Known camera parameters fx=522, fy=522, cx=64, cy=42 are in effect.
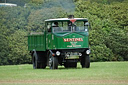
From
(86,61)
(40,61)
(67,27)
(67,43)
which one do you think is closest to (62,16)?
(40,61)

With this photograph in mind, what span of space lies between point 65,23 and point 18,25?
51778 millimetres

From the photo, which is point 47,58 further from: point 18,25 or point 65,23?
point 18,25

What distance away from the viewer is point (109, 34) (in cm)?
6775

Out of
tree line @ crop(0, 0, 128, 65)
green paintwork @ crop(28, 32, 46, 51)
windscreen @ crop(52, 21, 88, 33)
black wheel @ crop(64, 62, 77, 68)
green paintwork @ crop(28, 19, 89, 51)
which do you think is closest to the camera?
green paintwork @ crop(28, 19, 89, 51)

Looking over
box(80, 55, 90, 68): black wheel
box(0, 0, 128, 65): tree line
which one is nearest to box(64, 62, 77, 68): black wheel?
box(80, 55, 90, 68): black wheel

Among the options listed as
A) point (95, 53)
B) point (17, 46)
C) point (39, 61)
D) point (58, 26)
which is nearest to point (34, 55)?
point (39, 61)

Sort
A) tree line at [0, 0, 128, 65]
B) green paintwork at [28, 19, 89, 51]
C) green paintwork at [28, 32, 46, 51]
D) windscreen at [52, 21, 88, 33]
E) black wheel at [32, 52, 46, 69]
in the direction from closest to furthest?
green paintwork at [28, 19, 89, 51]
windscreen at [52, 21, 88, 33]
green paintwork at [28, 32, 46, 51]
black wheel at [32, 52, 46, 69]
tree line at [0, 0, 128, 65]

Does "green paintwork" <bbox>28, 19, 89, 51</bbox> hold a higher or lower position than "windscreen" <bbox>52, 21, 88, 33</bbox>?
lower

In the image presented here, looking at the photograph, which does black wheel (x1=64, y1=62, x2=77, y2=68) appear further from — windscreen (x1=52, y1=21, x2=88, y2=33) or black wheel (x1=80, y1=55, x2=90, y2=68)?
windscreen (x1=52, y1=21, x2=88, y2=33)

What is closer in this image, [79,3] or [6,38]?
[6,38]

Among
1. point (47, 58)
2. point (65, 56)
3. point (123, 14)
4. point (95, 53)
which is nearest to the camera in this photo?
point (65, 56)

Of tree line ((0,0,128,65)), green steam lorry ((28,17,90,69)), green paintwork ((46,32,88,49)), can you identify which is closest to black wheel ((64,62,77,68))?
green steam lorry ((28,17,90,69))

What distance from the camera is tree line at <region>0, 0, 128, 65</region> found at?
65875 millimetres

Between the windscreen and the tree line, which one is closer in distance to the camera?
the windscreen
